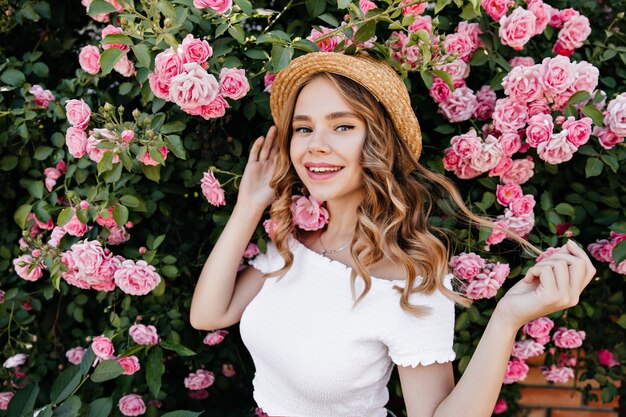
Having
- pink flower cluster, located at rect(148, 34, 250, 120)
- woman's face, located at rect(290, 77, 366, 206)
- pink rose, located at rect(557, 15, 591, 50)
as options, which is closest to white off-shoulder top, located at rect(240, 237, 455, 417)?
woman's face, located at rect(290, 77, 366, 206)

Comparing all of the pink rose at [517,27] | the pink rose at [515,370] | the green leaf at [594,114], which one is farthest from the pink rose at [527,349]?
the pink rose at [517,27]

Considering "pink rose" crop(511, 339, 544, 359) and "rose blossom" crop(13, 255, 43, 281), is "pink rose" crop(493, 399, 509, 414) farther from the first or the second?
"rose blossom" crop(13, 255, 43, 281)

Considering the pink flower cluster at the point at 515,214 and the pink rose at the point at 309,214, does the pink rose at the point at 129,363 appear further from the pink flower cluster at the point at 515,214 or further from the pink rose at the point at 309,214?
the pink flower cluster at the point at 515,214

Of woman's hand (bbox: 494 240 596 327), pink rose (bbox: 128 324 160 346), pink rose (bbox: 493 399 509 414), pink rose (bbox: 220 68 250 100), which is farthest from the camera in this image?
pink rose (bbox: 493 399 509 414)

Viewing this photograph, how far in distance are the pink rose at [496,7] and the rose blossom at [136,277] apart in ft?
4.32

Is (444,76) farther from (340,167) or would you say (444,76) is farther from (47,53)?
(47,53)

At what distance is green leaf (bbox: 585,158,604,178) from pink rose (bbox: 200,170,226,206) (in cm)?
112

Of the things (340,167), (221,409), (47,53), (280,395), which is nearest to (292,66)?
(340,167)

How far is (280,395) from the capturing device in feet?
5.80

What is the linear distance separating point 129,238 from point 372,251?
0.84m

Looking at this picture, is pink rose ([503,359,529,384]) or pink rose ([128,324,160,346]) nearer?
pink rose ([128,324,160,346])

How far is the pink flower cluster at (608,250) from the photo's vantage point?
1.75 metres

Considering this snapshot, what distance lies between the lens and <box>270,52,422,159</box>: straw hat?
1.58 metres

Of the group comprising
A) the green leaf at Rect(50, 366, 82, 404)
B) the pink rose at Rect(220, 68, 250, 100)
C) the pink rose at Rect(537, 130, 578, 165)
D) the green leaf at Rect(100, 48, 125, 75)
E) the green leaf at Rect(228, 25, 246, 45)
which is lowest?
the green leaf at Rect(50, 366, 82, 404)
